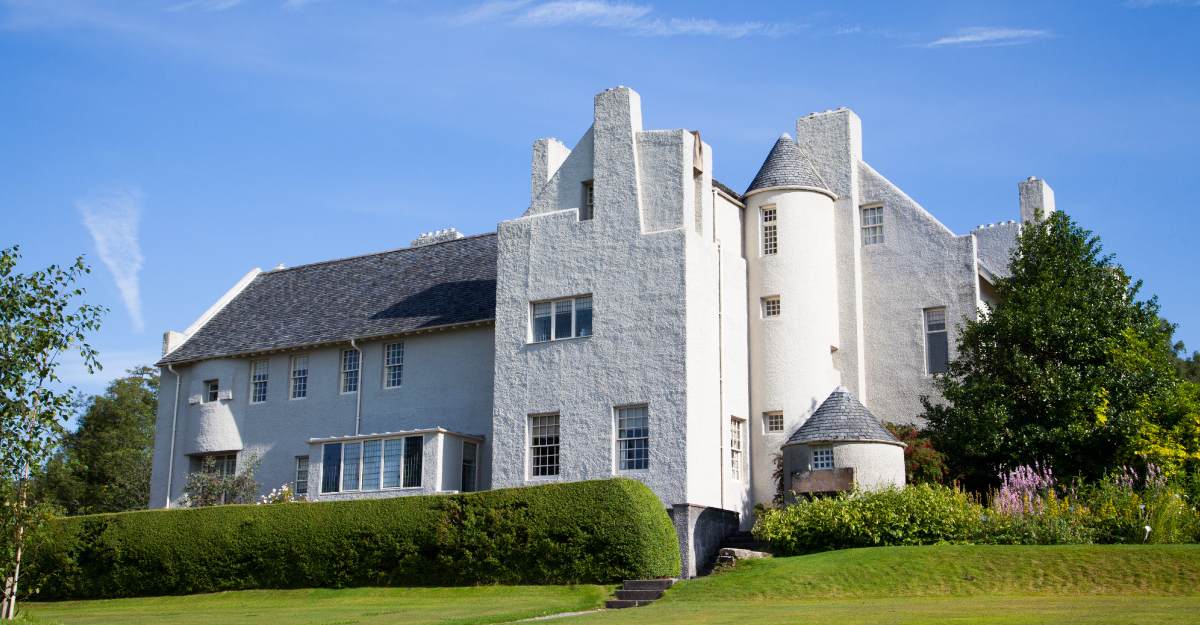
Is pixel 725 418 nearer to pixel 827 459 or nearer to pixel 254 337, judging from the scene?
pixel 827 459

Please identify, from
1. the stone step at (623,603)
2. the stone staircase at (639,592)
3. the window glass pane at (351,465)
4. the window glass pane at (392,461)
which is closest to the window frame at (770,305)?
the stone staircase at (639,592)

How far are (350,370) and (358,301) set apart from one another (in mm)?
3185

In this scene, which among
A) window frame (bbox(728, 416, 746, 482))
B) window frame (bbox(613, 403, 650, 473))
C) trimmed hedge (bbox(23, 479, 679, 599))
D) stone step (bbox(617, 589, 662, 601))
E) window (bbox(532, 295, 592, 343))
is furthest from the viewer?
window frame (bbox(728, 416, 746, 482))

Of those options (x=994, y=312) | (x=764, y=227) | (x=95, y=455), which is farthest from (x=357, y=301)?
(x=95, y=455)

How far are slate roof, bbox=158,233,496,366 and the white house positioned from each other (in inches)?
6.1

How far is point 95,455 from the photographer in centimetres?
6500

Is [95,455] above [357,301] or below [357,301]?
below

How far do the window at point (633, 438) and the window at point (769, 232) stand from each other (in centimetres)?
750

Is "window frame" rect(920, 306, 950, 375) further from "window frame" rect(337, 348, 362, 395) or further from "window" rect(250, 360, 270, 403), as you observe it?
"window" rect(250, 360, 270, 403)

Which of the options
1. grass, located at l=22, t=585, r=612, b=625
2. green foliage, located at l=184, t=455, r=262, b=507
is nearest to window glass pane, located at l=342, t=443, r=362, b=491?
green foliage, located at l=184, t=455, r=262, b=507

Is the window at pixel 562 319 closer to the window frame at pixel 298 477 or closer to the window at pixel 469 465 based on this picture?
the window at pixel 469 465

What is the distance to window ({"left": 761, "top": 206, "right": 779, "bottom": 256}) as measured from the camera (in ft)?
124

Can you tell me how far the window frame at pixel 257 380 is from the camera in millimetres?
43062

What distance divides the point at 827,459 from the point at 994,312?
23.3 ft
